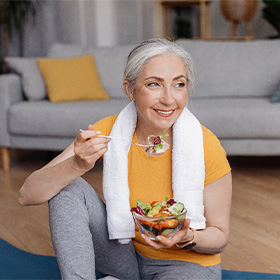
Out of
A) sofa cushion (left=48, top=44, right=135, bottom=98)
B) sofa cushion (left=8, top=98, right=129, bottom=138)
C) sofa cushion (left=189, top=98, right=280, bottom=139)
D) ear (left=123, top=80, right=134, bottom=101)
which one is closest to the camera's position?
ear (left=123, top=80, right=134, bottom=101)

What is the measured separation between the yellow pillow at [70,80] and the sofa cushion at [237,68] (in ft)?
2.55

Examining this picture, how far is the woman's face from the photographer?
120 cm

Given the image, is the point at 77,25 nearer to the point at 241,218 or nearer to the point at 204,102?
the point at 204,102

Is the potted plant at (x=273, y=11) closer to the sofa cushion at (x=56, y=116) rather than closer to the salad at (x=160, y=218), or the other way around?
the sofa cushion at (x=56, y=116)

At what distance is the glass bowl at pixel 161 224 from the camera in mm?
1004

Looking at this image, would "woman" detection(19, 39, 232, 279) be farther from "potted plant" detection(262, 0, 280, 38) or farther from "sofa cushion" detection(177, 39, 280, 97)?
"potted plant" detection(262, 0, 280, 38)

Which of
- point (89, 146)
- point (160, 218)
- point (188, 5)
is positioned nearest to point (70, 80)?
point (89, 146)

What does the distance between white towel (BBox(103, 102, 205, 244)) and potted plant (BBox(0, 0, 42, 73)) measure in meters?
3.93

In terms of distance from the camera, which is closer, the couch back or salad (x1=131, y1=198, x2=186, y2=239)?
salad (x1=131, y1=198, x2=186, y2=239)

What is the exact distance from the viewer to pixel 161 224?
1.00 metres

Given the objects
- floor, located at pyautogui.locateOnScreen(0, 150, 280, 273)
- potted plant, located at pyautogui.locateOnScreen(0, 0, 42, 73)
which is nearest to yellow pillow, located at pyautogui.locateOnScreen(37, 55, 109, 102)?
floor, located at pyautogui.locateOnScreen(0, 150, 280, 273)

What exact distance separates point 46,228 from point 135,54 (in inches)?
50.3

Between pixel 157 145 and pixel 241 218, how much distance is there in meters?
1.16

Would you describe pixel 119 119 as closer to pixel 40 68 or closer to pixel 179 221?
pixel 179 221
